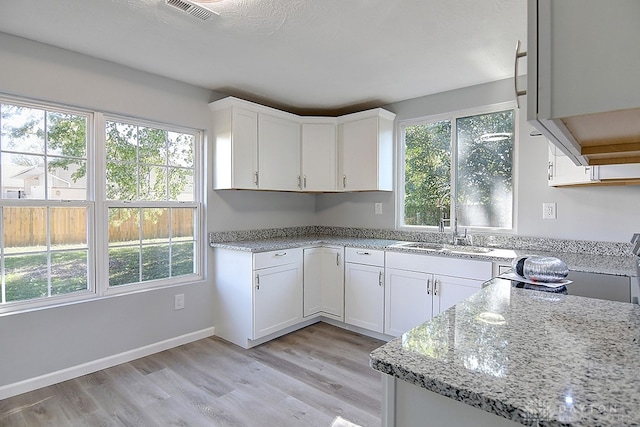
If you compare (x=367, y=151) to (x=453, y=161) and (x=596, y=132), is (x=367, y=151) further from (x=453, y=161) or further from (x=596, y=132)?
(x=596, y=132)

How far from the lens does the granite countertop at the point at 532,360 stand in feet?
1.94

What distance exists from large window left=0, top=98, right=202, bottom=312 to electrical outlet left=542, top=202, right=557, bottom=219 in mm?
3008

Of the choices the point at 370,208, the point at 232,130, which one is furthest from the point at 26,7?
the point at 370,208

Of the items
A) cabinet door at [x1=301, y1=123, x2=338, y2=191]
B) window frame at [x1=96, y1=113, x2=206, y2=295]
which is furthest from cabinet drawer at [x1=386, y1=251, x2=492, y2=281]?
window frame at [x1=96, y1=113, x2=206, y2=295]

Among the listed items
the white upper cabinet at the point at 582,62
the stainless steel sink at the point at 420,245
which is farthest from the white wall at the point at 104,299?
the white upper cabinet at the point at 582,62

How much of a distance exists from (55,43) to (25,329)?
1.93 m

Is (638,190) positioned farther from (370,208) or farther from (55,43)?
(55,43)

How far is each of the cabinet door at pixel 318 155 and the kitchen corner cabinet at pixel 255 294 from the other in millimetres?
876

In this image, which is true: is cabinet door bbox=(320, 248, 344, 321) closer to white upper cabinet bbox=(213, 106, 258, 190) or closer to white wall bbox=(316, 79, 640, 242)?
white wall bbox=(316, 79, 640, 242)

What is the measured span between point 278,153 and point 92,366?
7.82 feet

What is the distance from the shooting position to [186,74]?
2854mm

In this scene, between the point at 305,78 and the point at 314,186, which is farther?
the point at 314,186

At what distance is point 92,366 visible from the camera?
251cm

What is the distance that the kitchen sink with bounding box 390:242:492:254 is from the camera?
2.73 meters
